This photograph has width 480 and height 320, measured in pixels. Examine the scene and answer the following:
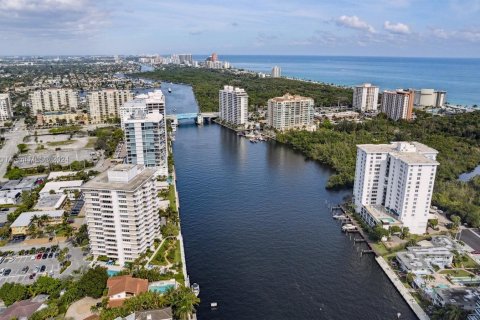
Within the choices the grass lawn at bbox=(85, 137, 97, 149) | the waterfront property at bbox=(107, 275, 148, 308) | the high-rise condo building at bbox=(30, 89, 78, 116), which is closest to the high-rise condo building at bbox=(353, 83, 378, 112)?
the grass lawn at bbox=(85, 137, 97, 149)

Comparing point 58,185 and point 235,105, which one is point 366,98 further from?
point 58,185

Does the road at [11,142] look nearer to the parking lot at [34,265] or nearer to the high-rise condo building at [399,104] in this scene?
the parking lot at [34,265]

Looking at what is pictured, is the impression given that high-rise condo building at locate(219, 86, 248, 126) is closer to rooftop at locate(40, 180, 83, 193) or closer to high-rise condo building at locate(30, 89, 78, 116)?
high-rise condo building at locate(30, 89, 78, 116)

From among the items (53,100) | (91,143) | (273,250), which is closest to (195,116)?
(91,143)

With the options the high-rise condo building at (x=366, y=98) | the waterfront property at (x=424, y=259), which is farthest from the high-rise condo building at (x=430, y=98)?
the waterfront property at (x=424, y=259)

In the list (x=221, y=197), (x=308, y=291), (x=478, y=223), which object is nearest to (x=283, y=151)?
(x=221, y=197)

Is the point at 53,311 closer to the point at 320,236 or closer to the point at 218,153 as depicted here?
the point at 320,236
